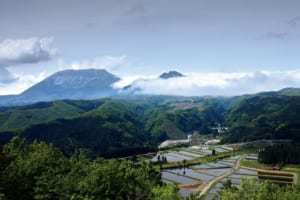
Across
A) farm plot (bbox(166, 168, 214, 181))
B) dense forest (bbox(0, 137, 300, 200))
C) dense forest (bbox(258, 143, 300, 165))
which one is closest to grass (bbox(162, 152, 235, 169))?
farm plot (bbox(166, 168, 214, 181))

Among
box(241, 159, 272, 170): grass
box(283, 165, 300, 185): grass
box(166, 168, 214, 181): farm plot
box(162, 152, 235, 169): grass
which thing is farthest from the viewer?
box(162, 152, 235, 169): grass

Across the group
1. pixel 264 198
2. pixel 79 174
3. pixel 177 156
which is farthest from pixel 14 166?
pixel 177 156

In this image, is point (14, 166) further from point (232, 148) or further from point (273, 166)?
point (232, 148)

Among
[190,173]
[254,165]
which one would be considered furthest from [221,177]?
[254,165]

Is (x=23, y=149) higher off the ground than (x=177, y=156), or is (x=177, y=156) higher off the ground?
(x=23, y=149)

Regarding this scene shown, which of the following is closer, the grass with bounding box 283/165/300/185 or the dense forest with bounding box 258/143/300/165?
the grass with bounding box 283/165/300/185

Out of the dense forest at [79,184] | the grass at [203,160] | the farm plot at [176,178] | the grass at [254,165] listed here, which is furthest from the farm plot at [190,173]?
the dense forest at [79,184]

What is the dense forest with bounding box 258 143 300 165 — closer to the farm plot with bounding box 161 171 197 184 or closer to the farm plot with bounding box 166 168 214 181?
the farm plot with bounding box 166 168 214 181

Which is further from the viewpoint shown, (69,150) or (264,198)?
(69,150)
